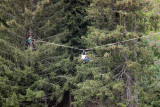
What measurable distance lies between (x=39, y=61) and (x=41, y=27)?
258 cm

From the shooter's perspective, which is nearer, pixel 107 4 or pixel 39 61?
pixel 107 4

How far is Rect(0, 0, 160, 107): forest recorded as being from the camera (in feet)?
31.7

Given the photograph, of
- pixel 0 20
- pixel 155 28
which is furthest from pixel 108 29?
pixel 0 20

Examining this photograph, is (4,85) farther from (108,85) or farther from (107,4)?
(107,4)

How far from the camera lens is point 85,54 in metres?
10.6

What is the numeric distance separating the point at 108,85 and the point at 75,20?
6.72m

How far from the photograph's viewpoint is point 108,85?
980 cm

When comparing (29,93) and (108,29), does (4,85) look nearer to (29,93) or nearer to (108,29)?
(29,93)

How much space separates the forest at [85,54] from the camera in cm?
965

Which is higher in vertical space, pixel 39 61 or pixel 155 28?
pixel 155 28

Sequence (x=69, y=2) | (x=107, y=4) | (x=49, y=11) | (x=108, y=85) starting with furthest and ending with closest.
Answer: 1. (x=69, y=2)
2. (x=49, y=11)
3. (x=107, y=4)
4. (x=108, y=85)

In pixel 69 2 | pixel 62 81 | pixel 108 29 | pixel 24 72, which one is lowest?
pixel 62 81

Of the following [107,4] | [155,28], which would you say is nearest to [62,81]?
[107,4]

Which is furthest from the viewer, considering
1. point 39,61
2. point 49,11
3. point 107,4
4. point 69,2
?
point 69,2
